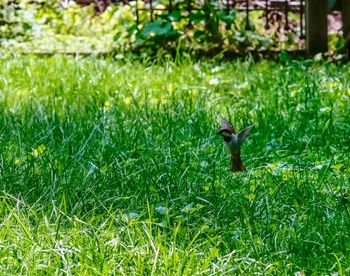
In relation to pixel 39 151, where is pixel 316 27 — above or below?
below

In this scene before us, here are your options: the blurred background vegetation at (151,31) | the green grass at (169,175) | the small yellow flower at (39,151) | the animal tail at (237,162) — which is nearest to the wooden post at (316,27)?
the blurred background vegetation at (151,31)

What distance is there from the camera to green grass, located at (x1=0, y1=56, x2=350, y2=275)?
11.0 ft

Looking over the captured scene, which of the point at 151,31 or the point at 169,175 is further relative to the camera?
the point at 151,31

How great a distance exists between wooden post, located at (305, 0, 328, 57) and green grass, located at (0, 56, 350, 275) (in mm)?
1041

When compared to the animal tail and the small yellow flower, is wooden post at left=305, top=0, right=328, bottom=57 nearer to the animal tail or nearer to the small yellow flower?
the animal tail

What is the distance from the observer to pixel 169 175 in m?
4.24

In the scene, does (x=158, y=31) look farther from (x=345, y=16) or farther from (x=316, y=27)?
(x=345, y=16)

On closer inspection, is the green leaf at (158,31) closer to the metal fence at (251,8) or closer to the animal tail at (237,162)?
the metal fence at (251,8)

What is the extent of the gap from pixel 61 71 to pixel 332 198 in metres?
3.16

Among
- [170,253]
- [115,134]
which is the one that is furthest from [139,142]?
[170,253]

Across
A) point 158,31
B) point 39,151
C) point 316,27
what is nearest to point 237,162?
point 39,151

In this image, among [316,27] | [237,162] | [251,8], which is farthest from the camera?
[251,8]

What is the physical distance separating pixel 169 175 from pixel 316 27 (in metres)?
3.73

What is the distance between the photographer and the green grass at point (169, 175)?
11.0 ft
